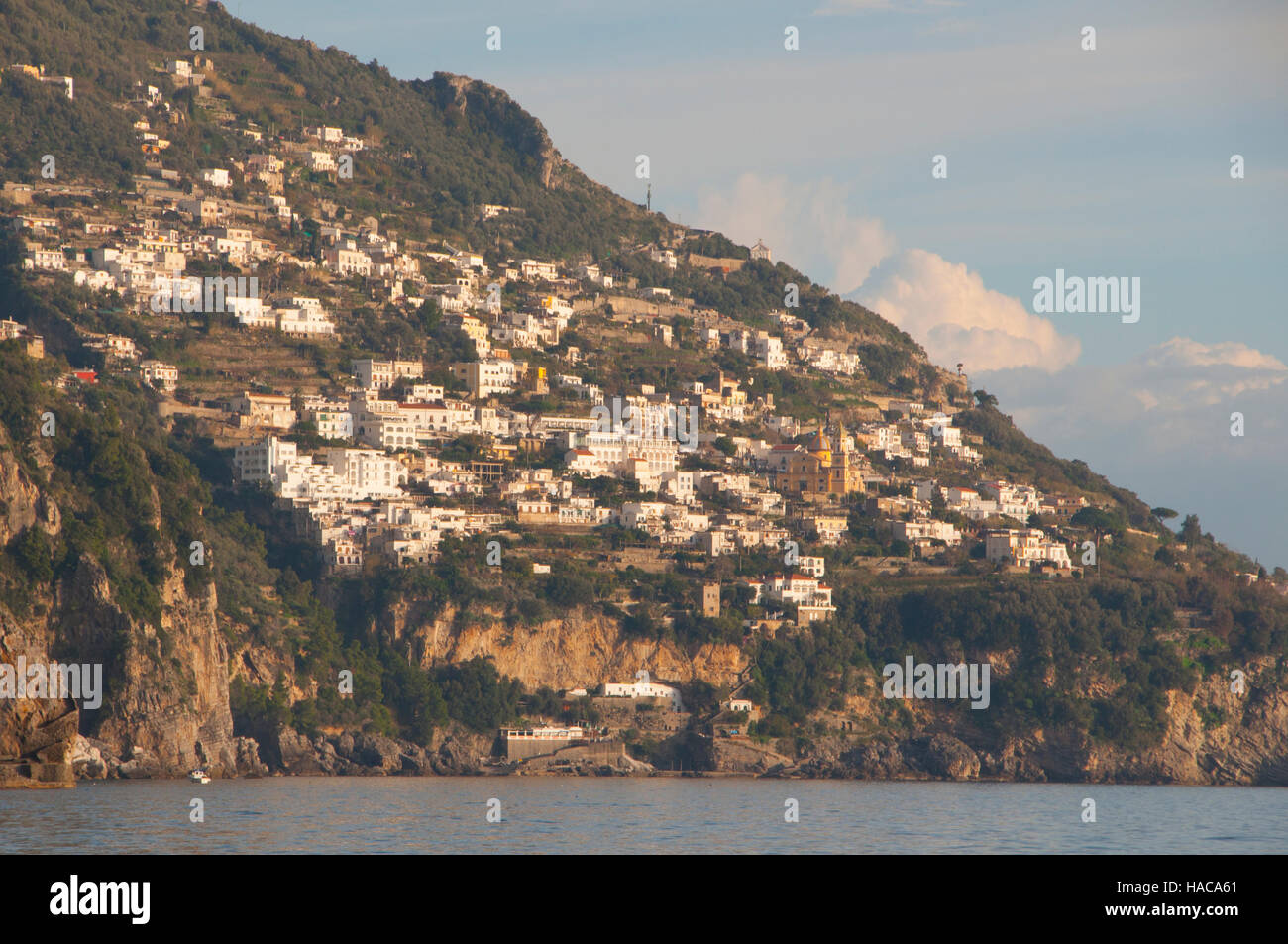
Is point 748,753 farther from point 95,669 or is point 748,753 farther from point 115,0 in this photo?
point 115,0

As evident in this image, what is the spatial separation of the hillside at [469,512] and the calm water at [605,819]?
6.27 m

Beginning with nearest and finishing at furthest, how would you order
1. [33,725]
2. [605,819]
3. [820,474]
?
[605,819] → [33,725] → [820,474]

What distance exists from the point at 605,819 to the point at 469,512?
1579 inches

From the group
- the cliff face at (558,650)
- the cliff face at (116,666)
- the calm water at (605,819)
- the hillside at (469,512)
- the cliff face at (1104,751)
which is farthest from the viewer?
the cliff face at (1104,751)

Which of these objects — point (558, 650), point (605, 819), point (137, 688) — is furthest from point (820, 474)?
point (605, 819)

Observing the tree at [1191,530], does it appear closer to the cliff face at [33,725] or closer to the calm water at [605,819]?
the calm water at [605,819]

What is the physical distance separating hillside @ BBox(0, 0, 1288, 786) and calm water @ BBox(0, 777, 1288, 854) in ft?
20.6

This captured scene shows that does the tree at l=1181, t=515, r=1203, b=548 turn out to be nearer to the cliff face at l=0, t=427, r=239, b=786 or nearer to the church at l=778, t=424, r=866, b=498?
the church at l=778, t=424, r=866, b=498

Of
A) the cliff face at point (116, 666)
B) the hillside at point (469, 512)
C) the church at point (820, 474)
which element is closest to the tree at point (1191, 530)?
the hillside at point (469, 512)

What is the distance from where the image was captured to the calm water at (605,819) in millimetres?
37469

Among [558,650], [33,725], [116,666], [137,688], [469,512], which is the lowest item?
[33,725]

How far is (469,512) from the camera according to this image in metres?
85.8

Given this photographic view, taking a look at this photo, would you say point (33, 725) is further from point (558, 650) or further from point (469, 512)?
point (469, 512)

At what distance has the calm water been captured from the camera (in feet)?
123
